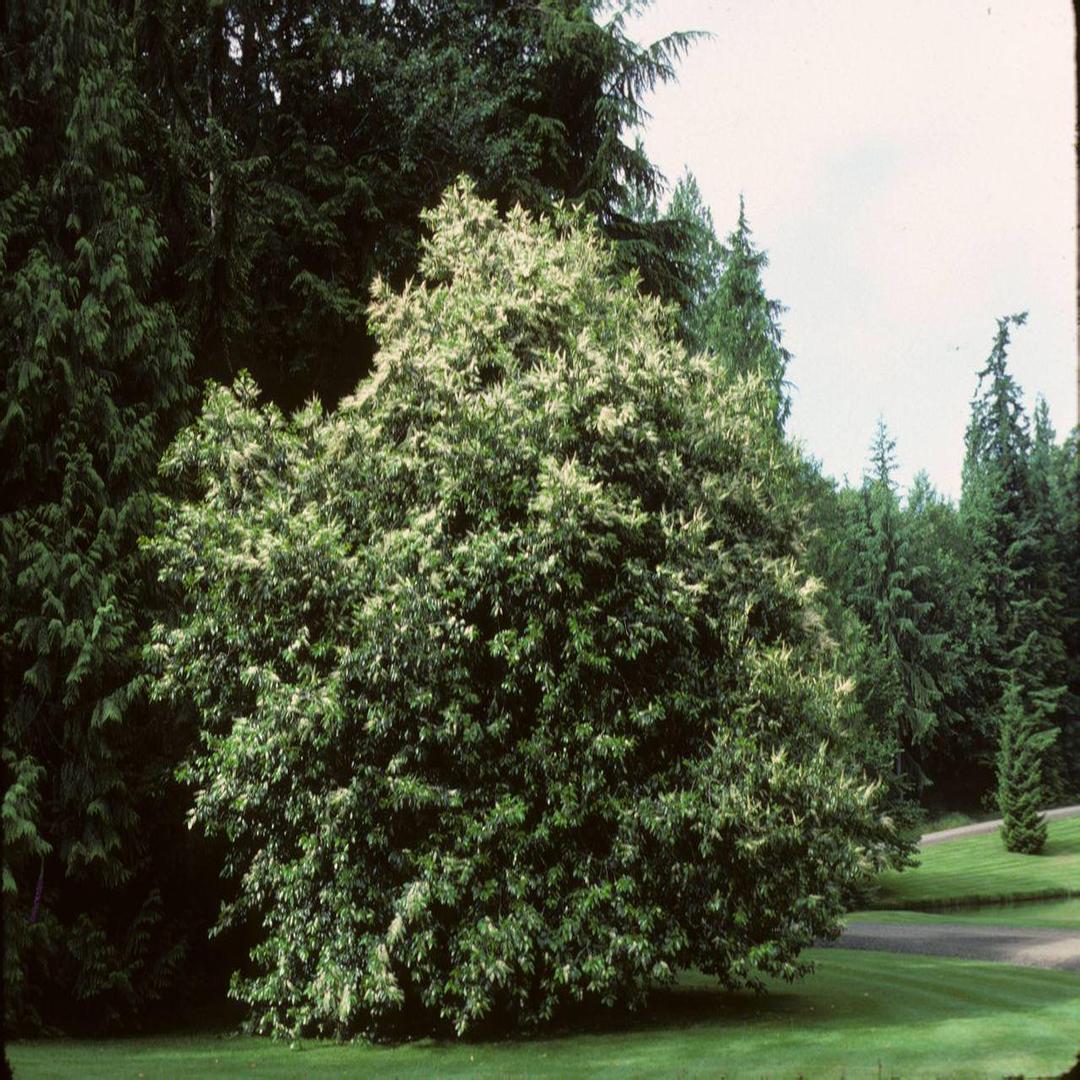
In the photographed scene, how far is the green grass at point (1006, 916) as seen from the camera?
2852 centimetres

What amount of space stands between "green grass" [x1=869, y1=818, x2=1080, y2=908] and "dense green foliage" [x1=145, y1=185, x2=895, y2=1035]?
21586 millimetres

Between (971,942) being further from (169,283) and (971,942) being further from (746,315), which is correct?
(746,315)

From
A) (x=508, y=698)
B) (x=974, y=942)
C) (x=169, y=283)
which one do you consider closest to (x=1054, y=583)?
(x=974, y=942)

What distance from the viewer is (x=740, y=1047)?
12055 mm

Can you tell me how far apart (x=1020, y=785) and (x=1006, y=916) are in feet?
42.6

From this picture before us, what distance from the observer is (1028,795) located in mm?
42250

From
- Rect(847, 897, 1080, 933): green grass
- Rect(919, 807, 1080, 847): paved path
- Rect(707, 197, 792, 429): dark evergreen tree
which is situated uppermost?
Rect(707, 197, 792, 429): dark evergreen tree

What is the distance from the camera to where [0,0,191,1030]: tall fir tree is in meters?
14.8

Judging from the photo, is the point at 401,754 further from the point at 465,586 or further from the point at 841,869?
the point at 841,869

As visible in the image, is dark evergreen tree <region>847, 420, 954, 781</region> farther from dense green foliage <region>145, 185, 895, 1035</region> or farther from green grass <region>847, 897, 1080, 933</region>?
dense green foliage <region>145, 185, 895, 1035</region>

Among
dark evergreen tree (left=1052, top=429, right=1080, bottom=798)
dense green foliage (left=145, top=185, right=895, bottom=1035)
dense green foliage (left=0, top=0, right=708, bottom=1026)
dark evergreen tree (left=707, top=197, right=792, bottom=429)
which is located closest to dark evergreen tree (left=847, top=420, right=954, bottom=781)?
dark evergreen tree (left=1052, top=429, right=1080, bottom=798)

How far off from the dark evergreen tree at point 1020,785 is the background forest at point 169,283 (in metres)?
13.3

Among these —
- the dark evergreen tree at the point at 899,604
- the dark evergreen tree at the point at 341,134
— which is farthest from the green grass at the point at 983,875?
the dark evergreen tree at the point at 341,134

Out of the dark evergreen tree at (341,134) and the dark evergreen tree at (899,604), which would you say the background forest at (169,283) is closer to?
the dark evergreen tree at (341,134)
